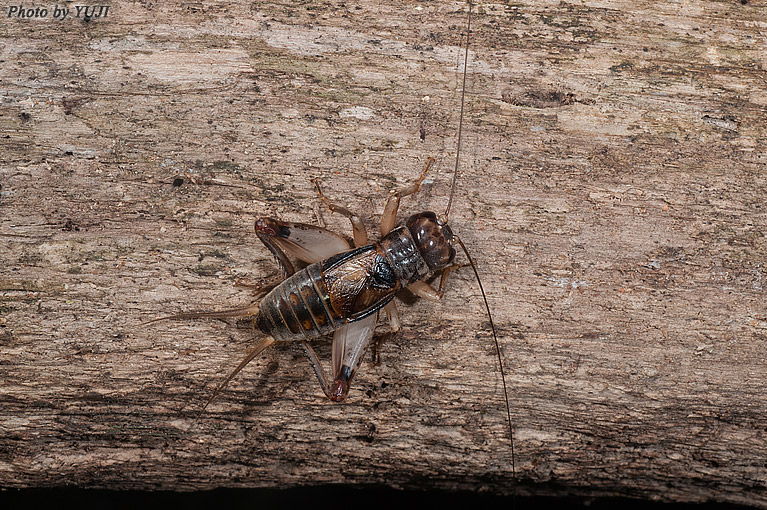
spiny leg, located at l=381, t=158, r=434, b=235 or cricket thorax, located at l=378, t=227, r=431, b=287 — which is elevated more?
spiny leg, located at l=381, t=158, r=434, b=235

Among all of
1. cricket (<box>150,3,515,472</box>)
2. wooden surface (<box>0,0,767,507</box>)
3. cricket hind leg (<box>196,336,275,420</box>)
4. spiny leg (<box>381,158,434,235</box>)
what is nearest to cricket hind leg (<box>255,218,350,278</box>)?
cricket (<box>150,3,515,472</box>)

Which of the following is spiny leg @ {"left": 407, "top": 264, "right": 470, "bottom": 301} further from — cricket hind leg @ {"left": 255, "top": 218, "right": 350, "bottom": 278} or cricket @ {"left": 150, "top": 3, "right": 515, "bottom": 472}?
cricket hind leg @ {"left": 255, "top": 218, "right": 350, "bottom": 278}

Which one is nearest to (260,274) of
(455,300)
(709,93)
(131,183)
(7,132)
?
(131,183)

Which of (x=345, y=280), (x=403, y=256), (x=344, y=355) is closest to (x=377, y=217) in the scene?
(x=403, y=256)

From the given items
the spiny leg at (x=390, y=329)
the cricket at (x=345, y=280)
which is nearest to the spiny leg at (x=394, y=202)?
the cricket at (x=345, y=280)

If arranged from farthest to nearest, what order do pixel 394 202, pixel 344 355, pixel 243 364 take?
pixel 344 355 → pixel 394 202 → pixel 243 364

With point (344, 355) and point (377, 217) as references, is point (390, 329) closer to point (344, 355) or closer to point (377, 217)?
point (344, 355)

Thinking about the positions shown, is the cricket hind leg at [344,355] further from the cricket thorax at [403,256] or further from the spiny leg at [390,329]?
the cricket thorax at [403,256]
